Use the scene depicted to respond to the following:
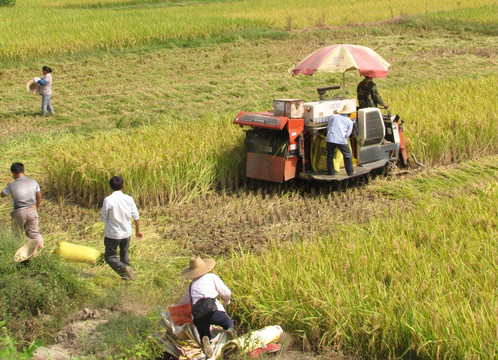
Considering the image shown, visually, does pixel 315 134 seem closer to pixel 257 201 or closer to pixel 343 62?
pixel 343 62

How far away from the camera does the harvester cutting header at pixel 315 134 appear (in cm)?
811

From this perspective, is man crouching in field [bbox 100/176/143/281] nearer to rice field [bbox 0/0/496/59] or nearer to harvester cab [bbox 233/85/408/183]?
harvester cab [bbox 233/85/408/183]

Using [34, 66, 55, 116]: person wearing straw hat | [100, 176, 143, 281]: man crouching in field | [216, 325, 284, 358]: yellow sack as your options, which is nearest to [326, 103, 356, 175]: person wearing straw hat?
[100, 176, 143, 281]: man crouching in field

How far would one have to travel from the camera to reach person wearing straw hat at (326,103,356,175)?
8.02 meters

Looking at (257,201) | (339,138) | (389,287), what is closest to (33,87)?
(257,201)

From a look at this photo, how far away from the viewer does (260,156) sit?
27.4 ft

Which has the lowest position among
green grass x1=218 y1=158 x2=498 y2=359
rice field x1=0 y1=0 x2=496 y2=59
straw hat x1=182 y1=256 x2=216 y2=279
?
green grass x1=218 y1=158 x2=498 y2=359

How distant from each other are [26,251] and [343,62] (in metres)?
4.61

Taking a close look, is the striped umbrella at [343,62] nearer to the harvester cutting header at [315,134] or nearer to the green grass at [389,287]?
the harvester cutting header at [315,134]

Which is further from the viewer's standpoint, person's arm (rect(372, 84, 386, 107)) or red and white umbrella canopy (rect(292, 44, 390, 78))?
person's arm (rect(372, 84, 386, 107))

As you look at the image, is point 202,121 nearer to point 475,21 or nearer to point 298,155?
point 298,155

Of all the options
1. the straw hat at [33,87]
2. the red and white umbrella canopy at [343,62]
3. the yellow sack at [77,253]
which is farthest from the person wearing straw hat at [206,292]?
the straw hat at [33,87]

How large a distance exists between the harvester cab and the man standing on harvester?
0.48m

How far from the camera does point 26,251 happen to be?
565cm
